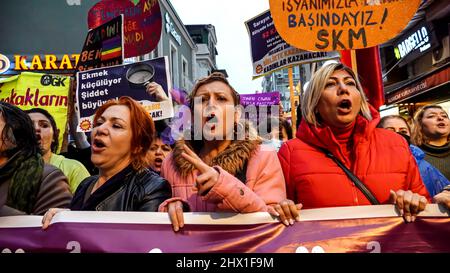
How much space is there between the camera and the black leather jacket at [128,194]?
81.7 inches

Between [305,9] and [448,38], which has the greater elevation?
[448,38]

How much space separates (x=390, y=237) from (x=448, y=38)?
37.0ft

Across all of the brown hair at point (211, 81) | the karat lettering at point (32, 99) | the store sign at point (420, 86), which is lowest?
the brown hair at point (211, 81)

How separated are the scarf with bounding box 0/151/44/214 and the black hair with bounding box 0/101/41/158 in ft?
0.13

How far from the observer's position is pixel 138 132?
7.48 feet

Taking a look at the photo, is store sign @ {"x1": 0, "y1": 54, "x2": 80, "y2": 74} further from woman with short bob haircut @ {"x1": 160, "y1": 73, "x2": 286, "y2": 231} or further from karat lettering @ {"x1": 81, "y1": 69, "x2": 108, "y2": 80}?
woman with short bob haircut @ {"x1": 160, "y1": 73, "x2": 286, "y2": 231}

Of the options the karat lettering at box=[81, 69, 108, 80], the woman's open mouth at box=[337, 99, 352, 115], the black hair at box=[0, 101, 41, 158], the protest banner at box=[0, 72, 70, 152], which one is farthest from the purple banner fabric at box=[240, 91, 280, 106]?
the black hair at box=[0, 101, 41, 158]

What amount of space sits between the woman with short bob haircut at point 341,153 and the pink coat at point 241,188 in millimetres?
146

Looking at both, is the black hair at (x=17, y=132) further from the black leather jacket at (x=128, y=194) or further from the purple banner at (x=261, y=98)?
the purple banner at (x=261, y=98)

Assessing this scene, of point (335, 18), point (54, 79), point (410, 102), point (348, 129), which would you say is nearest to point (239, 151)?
point (348, 129)

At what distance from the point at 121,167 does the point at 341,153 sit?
121 centimetres

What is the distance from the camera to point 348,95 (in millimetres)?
2279

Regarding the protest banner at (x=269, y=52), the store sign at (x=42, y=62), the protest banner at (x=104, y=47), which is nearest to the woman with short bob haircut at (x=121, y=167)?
the protest banner at (x=104, y=47)
